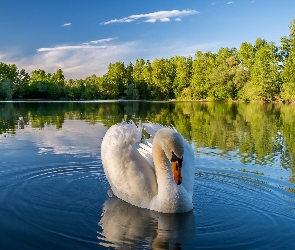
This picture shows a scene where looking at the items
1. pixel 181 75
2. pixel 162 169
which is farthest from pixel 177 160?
pixel 181 75

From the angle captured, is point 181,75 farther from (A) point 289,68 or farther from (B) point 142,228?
(B) point 142,228

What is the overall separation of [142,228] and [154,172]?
5.31ft

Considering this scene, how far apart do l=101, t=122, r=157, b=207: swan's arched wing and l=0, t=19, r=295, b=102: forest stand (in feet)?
257

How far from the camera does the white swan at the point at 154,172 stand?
7505mm

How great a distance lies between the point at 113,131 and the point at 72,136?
1003cm

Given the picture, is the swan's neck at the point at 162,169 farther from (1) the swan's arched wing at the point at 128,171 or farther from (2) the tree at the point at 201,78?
(2) the tree at the point at 201,78

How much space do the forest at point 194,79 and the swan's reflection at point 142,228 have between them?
79.2 m

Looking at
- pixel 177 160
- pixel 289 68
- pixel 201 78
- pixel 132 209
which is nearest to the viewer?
pixel 177 160

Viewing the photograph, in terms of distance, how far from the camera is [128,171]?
26.4 feet

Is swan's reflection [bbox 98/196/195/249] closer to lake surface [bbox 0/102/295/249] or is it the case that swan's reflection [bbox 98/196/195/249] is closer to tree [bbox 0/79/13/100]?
lake surface [bbox 0/102/295/249]

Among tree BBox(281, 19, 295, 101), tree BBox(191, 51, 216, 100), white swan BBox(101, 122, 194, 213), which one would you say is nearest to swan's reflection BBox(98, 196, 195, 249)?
white swan BBox(101, 122, 194, 213)

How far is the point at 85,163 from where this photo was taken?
11.9m

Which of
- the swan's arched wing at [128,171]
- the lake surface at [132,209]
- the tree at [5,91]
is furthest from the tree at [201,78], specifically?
the swan's arched wing at [128,171]

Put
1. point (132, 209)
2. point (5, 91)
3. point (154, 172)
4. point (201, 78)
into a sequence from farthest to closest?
point (201, 78) < point (5, 91) < point (154, 172) < point (132, 209)
